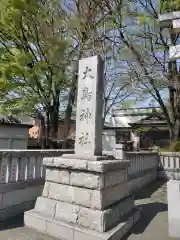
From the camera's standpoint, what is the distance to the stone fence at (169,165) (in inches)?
Answer: 481

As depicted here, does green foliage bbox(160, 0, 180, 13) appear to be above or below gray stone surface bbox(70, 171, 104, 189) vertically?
above

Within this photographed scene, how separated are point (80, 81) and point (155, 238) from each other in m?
3.68

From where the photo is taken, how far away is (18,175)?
541cm

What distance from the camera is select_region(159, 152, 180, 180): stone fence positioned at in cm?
1222

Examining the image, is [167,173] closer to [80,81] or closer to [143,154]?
[143,154]

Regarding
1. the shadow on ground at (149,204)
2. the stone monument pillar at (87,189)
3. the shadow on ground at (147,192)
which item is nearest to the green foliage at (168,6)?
the shadow on ground at (147,192)

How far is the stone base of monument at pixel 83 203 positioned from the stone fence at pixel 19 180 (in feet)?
2.22

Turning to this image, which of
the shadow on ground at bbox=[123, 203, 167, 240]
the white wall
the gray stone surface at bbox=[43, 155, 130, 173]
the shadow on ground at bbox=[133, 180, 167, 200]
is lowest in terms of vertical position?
the shadow on ground at bbox=[133, 180, 167, 200]

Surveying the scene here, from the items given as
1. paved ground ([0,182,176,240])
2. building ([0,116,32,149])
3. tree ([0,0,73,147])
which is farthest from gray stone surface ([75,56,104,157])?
building ([0,116,32,149])

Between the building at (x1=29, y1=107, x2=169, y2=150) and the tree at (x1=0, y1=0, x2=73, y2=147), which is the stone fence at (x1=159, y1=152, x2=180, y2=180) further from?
the tree at (x1=0, y1=0, x2=73, y2=147)

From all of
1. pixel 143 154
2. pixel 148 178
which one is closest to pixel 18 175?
pixel 143 154

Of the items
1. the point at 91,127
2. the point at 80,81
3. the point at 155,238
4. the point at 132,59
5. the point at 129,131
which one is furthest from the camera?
the point at 129,131

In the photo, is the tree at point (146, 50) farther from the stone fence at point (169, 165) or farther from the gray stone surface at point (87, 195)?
the gray stone surface at point (87, 195)

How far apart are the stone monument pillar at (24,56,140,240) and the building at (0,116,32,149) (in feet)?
26.1
